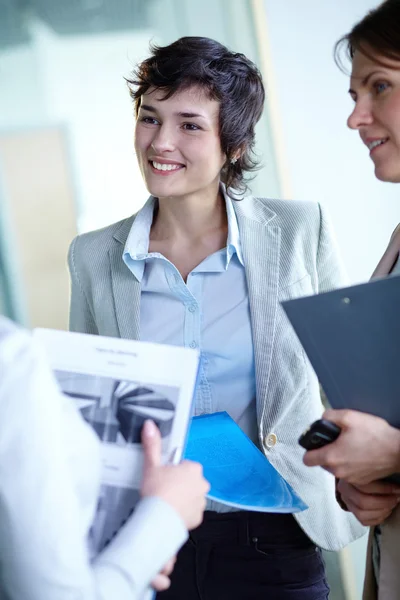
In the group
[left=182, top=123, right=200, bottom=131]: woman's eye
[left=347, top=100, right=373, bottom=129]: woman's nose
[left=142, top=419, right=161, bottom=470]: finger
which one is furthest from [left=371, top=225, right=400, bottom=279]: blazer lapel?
[left=182, top=123, right=200, bottom=131]: woman's eye

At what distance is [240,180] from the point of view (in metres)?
2.13

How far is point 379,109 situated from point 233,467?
0.74 meters

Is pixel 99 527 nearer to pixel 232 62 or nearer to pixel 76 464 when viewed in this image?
Answer: pixel 76 464

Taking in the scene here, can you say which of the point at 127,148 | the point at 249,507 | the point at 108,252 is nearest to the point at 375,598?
the point at 249,507

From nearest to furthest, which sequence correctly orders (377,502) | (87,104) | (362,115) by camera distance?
(377,502) < (362,115) < (87,104)

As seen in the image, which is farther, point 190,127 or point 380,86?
point 190,127

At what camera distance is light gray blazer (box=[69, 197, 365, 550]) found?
1.74 meters

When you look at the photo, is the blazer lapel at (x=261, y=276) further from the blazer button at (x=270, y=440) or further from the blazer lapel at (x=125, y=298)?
the blazer lapel at (x=125, y=298)

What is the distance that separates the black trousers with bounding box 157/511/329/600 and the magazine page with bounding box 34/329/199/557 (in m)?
0.67

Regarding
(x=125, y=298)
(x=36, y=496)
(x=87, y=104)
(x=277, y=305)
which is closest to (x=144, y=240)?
(x=125, y=298)

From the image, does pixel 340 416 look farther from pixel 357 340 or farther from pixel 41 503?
pixel 41 503

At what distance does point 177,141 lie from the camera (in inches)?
73.7

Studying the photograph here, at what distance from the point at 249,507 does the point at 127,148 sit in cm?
184

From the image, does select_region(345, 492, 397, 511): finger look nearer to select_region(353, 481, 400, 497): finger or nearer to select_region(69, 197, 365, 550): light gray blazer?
select_region(353, 481, 400, 497): finger
